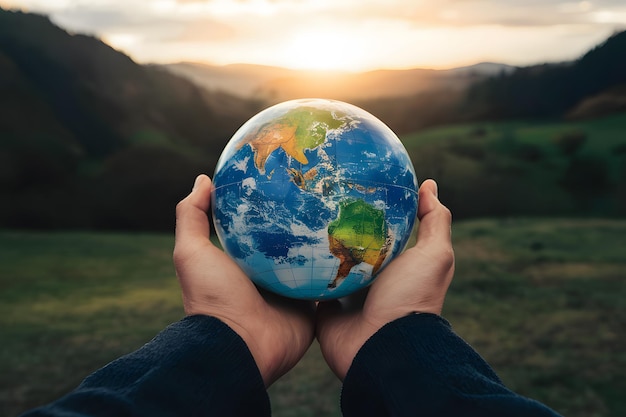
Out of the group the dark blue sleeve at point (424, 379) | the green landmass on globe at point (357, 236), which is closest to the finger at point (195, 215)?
the green landmass on globe at point (357, 236)

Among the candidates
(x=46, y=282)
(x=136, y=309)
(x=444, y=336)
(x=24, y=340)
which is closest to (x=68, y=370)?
(x=24, y=340)

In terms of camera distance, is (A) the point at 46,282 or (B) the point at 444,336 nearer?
(B) the point at 444,336

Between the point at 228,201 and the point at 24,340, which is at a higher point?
the point at 228,201

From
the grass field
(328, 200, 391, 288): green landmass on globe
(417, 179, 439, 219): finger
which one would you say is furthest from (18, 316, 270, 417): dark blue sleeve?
the grass field

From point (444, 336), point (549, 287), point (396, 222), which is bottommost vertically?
point (549, 287)

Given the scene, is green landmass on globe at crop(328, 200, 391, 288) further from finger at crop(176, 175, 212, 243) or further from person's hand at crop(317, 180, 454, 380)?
finger at crop(176, 175, 212, 243)

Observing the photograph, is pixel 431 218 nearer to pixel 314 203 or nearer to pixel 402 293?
pixel 402 293

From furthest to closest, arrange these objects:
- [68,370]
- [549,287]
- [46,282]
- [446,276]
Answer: [46,282] → [549,287] → [68,370] → [446,276]

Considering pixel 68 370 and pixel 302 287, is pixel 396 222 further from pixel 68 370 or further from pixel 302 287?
pixel 68 370
